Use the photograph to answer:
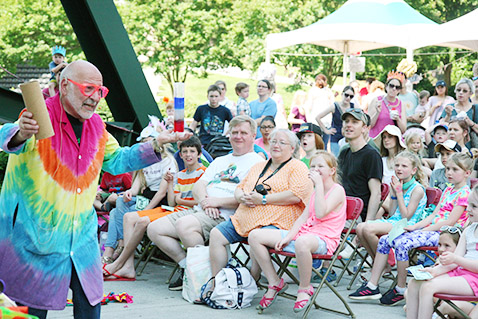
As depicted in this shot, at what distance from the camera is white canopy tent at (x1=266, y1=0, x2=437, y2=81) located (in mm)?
13641

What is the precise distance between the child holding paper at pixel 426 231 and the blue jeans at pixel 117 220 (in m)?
2.67

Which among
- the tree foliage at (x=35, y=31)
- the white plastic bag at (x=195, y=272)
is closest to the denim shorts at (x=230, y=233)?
the white plastic bag at (x=195, y=272)

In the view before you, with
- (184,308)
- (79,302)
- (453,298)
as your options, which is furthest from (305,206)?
(79,302)

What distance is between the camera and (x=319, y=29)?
14602mm

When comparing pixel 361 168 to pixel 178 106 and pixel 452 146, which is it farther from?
pixel 178 106

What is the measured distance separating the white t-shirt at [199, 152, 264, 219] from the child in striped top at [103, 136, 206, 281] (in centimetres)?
36

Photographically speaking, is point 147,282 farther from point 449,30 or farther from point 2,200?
point 449,30

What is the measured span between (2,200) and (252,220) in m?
2.85

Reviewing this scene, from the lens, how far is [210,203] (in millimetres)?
6578

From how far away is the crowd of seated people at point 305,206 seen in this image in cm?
566

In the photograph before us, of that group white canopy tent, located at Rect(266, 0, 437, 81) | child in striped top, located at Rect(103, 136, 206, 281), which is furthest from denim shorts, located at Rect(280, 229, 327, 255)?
white canopy tent, located at Rect(266, 0, 437, 81)

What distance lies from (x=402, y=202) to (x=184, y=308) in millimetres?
2123

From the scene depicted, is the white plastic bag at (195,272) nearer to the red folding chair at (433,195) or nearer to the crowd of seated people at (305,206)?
the crowd of seated people at (305,206)

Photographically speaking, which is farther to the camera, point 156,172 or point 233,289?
point 156,172
